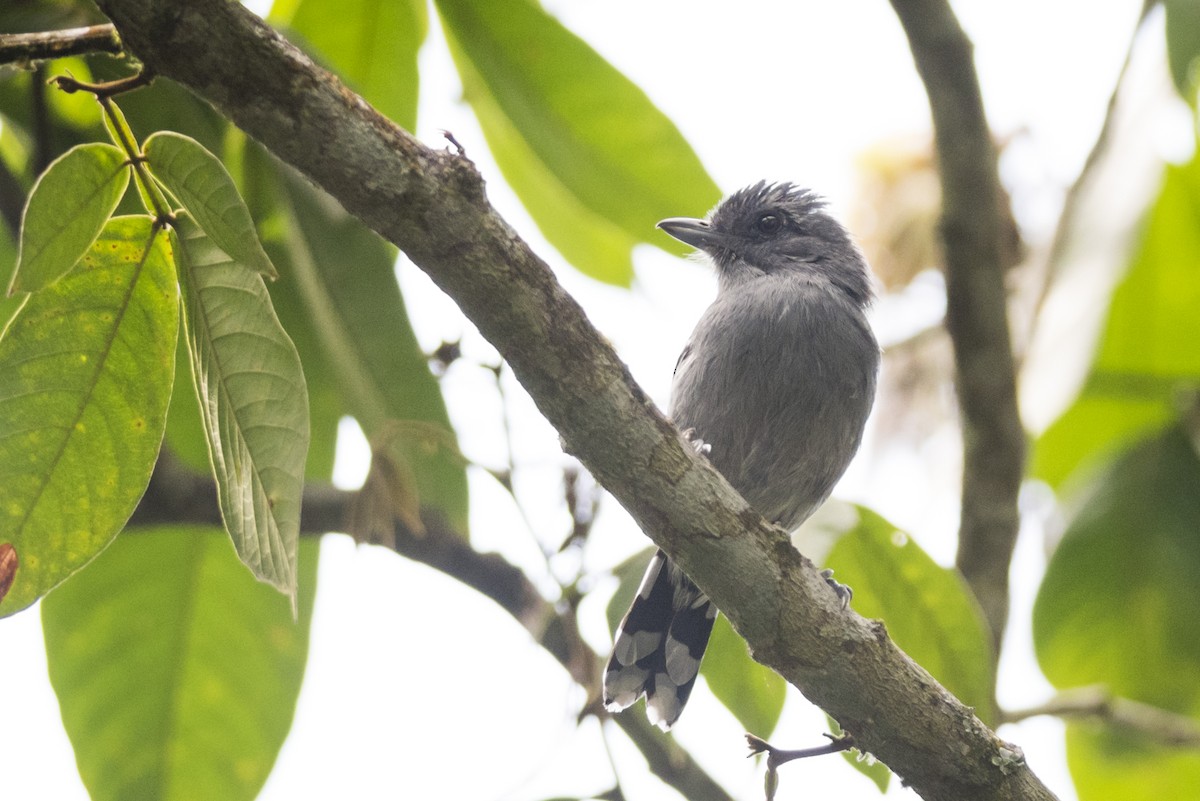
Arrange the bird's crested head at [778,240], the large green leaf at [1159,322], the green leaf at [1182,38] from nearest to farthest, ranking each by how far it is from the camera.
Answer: the green leaf at [1182,38]
the large green leaf at [1159,322]
the bird's crested head at [778,240]

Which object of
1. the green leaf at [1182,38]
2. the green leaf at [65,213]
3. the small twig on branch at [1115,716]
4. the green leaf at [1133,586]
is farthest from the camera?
the green leaf at [1133,586]

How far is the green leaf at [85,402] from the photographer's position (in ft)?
6.27

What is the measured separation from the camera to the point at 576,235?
384 cm

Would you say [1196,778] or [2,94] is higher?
[1196,778]

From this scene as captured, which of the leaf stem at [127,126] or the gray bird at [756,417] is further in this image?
the gray bird at [756,417]

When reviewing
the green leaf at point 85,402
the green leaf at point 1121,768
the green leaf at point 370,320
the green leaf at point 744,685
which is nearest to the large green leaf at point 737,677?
the green leaf at point 744,685

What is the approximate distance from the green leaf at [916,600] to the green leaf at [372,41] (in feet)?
5.38

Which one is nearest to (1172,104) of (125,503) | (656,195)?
(656,195)

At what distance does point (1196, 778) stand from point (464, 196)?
155 inches

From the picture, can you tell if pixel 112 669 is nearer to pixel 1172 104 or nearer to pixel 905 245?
pixel 1172 104

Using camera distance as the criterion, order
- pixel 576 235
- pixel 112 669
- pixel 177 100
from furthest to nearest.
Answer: pixel 576 235, pixel 112 669, pixel 177 100

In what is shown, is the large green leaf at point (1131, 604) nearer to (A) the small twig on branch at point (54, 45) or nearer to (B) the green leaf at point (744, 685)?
(B) the green leaf at point (744, 685)

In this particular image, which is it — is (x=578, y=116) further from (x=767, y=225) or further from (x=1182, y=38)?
(x=767, y=225)

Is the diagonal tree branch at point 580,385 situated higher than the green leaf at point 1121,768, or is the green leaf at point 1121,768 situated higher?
the green leaf at point 1121,768
